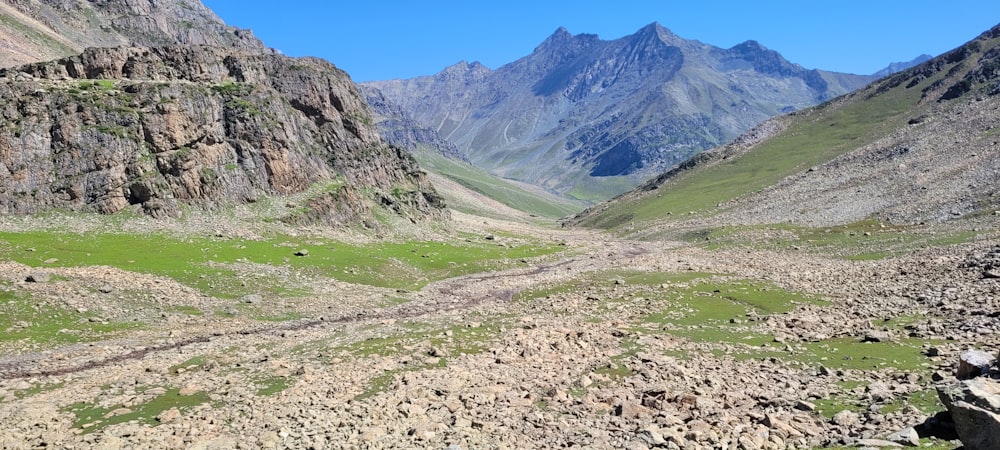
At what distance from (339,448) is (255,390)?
10.7 meters

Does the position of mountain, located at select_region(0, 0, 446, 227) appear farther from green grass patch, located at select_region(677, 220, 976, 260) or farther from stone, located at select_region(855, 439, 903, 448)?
stone, located at select_region(855, 439, 903, 448)

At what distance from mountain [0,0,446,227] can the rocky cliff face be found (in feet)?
0.70

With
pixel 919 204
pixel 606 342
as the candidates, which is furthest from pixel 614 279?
pixel 919 204

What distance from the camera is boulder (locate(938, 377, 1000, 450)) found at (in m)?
15.4

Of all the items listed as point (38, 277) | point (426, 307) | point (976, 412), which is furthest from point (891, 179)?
point (38, 277)

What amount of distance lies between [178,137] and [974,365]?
108 meters

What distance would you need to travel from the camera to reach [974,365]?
863 inches

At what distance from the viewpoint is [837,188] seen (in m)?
133

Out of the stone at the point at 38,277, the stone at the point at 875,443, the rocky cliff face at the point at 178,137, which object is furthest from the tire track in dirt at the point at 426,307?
Result: the stone at the point at 875,443

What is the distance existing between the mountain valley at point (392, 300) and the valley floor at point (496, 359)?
0.72 ft

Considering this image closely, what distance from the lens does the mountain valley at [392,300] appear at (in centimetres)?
2491

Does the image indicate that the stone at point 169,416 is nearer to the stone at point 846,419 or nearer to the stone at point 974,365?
the stone at point 846,419

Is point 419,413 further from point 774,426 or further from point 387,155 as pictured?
point 387,155

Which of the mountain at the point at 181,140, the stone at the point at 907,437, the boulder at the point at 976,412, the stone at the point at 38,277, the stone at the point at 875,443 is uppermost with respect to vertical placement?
the mountain at the point at 181,140
